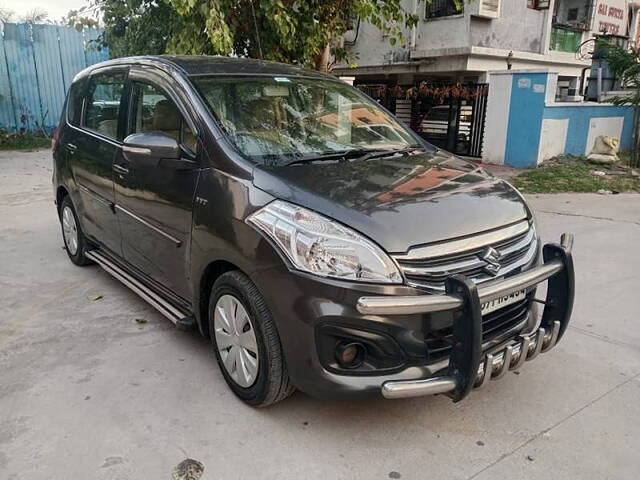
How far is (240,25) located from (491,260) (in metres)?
5.39

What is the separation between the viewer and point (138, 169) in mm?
3467

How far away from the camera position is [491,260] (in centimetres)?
250

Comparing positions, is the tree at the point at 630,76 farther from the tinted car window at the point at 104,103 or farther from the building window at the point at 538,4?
the tinted car window at the point at 104,103

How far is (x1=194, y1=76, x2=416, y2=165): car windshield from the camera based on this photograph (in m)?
3.05

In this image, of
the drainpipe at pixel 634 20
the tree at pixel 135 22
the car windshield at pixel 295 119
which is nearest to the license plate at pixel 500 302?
the car windshield at pixel 295 119

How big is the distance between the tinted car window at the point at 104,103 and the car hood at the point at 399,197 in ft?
6.00

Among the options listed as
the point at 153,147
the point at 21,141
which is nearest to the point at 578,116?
the point at 153,147

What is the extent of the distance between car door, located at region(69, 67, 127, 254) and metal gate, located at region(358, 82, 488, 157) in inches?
333

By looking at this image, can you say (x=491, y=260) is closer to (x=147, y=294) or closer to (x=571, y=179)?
(x=147, y=294)

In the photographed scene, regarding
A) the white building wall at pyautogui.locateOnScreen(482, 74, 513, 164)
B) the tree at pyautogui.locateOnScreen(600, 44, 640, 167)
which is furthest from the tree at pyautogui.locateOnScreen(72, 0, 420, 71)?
the tree at pyautogui.locateOnScreen(600, 44, 640, 167)

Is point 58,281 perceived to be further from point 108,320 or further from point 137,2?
point 137,2

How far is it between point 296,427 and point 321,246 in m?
0.98

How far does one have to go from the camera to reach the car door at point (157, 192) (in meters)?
3.07

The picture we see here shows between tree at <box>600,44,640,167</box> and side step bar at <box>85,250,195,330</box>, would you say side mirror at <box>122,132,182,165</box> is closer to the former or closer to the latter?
side step bar at <box>85,250,195,330</box>
